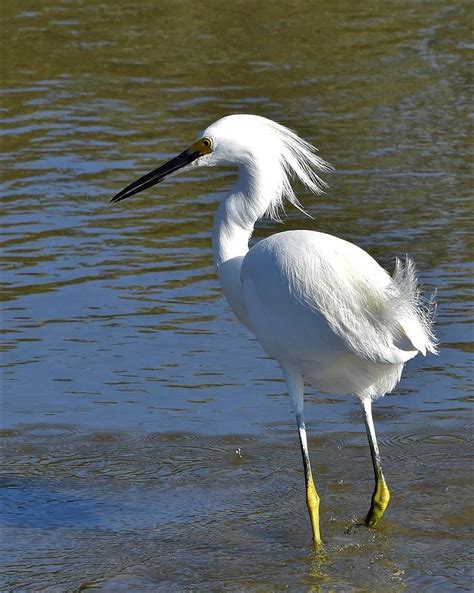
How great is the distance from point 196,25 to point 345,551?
1170 centimetres

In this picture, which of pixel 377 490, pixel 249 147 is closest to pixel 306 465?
pixel 377 490

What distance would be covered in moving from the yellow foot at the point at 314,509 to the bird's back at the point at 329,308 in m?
0.55

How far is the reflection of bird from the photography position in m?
5.92

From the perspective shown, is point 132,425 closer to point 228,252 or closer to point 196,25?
point 228,252

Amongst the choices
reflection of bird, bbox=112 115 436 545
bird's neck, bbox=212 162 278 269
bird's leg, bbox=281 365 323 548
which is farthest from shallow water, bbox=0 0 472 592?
bird's neck, bbox=212 162 278 269

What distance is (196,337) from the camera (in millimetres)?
8562

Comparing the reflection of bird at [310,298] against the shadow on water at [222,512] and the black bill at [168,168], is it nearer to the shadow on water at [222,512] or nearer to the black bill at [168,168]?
→ the black bill at [168,168]

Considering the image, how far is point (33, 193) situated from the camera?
11.3m

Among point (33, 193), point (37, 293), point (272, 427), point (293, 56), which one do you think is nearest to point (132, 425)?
point (272, 427)

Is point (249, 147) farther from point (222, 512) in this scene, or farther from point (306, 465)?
point (222, 512)

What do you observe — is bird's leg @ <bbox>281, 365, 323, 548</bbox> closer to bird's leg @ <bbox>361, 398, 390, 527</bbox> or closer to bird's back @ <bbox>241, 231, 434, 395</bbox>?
bird's back @ <bbox>241, 231, 434, 395</bbox>

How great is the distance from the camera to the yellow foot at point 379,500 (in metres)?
6.28

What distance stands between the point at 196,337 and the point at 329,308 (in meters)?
2.74

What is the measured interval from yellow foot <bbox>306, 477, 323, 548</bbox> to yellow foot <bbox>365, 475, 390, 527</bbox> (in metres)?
0.30
